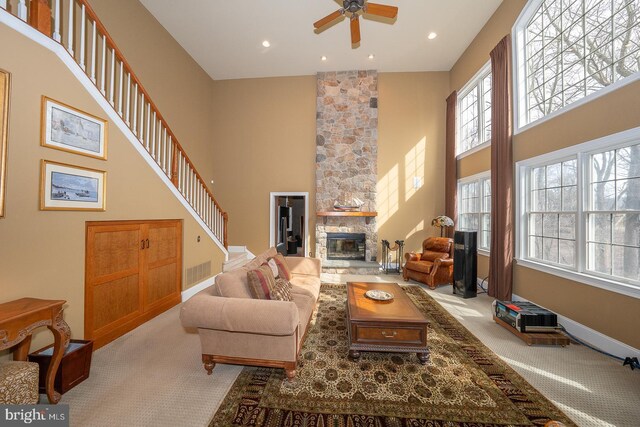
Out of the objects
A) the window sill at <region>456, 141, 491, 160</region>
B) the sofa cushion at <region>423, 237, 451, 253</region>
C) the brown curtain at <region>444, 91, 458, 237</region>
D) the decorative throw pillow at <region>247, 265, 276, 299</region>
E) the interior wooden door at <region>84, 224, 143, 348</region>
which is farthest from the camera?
the brown curtain at <region>444, 91, 458, 237</region>

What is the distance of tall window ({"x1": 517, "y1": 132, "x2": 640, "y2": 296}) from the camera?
2492mm

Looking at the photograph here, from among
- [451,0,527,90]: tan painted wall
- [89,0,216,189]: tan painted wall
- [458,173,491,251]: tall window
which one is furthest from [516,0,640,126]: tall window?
[89,0,216,189]: tan painted wall

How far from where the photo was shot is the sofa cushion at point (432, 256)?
4.92 meters

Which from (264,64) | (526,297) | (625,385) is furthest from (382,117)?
(625,385)

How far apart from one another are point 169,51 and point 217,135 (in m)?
2.15

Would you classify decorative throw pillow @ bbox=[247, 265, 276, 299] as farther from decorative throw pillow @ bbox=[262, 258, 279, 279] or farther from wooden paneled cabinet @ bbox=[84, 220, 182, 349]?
wooden paneled cabinet @ bbox=[84, 220, 182, 349]

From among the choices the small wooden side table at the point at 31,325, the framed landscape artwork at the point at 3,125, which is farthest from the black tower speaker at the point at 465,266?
the framed landscape artwork at the point at 3,125

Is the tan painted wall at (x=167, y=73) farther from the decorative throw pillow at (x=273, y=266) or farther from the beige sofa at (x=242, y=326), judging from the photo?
the beige sofa at (x=242, y=326)

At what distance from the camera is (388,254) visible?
6.37 m

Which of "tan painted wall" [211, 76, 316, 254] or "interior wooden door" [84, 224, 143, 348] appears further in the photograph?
"tan painted wall" [211, 76, 316, 254]

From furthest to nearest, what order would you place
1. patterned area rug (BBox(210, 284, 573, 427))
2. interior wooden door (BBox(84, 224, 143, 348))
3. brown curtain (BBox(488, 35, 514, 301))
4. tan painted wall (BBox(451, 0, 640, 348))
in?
brown curtain (BBox(488, 35, 514, 301)), interior wooden door (BBox(84, 224, 143, 348)), tan painted wall (BBox(451, 0, 640, 348)), patterned area rug (BBox(210, 284, 573, 427))

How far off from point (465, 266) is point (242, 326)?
12.5 ft

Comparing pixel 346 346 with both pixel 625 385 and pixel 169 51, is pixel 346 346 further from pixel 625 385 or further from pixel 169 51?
pixel 169 51

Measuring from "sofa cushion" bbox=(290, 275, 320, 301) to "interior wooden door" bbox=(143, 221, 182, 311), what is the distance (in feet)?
5.99
